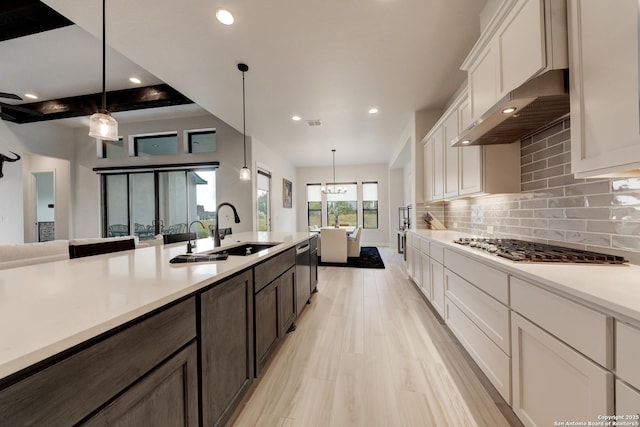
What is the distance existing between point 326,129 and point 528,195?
3591 millimetres

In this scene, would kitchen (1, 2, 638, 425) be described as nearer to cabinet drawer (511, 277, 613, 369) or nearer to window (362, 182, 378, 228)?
cabinet drawer (511, 277, 613, 369)

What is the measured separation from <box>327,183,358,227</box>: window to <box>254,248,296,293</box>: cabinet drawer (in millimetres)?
6160

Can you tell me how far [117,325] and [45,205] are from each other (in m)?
7.71

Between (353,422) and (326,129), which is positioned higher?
(326,129)

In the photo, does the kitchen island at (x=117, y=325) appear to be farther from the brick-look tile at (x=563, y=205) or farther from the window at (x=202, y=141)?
the window at (x=202, y=141)

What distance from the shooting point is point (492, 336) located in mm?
1398

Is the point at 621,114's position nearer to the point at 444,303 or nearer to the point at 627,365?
the point at 627,365

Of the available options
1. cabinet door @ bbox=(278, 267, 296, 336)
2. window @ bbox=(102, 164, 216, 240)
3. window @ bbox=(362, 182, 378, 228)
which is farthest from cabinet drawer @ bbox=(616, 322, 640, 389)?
window @ bbox=(362, 182, 378, 228)

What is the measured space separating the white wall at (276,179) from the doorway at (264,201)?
0.10 metres

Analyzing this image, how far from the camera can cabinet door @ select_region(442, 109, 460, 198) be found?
260 cm

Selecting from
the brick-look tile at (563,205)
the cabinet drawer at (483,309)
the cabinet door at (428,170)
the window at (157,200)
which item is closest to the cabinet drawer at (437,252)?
the cabinet drawer at (483,309)

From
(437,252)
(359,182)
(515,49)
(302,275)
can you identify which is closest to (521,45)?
(515,49)

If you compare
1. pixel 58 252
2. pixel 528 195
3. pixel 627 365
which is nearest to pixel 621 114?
pixel 627 365

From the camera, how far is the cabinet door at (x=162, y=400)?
67cm
